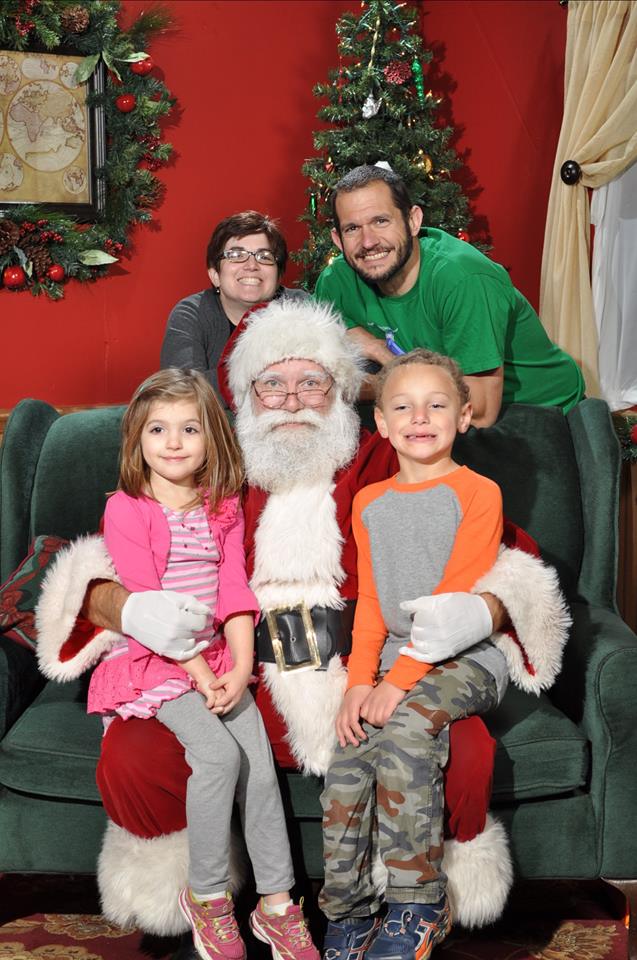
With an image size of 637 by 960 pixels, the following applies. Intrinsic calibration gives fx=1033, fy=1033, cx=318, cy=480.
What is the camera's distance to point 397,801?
2.11m

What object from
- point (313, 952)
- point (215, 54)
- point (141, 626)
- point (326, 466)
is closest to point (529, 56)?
point (215, 54)

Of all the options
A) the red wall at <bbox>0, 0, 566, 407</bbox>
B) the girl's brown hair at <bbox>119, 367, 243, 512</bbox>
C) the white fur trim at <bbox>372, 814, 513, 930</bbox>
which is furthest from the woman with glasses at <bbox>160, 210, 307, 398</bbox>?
the white fur trim at <bbox>372, 814, 513, 930</bbox>

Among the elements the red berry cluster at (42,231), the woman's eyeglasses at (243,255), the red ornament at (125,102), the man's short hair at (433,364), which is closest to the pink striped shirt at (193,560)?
the man's short hair at (433,364)

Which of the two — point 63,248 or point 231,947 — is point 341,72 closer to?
point 63,248

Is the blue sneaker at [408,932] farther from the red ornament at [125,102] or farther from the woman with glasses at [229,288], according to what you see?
the red ornament at [125,102]

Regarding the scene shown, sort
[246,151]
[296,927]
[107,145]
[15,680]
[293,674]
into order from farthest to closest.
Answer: [246,151] → [107,145] → [15,680] → [293,674] → [296,927]

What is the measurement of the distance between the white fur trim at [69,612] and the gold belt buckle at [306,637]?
367 mm

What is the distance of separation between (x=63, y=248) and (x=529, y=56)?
2.38 meters

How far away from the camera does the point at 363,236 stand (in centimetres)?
326

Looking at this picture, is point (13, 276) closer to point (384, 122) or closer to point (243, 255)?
point (243, 255)

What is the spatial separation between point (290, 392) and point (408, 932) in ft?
4.20

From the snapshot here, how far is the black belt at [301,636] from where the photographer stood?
8.00 ft

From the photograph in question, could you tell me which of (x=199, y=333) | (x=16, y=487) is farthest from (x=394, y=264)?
(x=16, y=487)

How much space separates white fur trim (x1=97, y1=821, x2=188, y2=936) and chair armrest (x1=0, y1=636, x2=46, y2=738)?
17.2 inches
